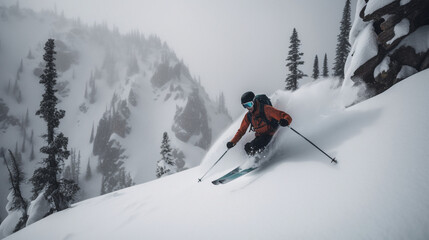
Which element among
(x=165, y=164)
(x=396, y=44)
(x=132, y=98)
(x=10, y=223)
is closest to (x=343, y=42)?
(x=396, y=44)

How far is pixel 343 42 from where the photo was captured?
32.3m

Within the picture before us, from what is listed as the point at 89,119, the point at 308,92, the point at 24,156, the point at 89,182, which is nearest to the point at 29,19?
the point at 89,119

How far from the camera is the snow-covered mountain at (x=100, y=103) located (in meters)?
107

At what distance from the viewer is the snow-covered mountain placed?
4203 inches

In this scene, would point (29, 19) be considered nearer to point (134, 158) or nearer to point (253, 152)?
point (134, 158)

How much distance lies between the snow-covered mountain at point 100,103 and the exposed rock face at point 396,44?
9324cm

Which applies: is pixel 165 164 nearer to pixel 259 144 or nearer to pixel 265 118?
pixel 259 144

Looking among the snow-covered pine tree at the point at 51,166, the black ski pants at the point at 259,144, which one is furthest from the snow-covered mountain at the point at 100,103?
the black ski pants at the point at 259,144

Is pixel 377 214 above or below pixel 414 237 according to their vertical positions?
above

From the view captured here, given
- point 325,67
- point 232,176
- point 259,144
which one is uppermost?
point 325,67

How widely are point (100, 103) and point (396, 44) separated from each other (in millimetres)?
164377

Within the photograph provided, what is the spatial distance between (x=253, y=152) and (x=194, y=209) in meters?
2.46

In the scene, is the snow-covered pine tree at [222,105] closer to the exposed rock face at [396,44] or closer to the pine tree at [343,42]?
the pine tree at [343,42]

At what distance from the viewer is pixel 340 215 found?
2191 mm
